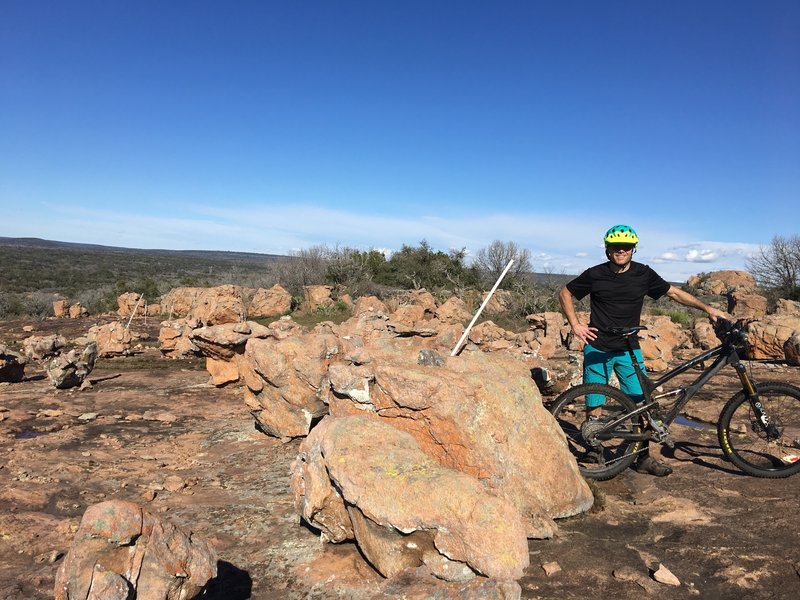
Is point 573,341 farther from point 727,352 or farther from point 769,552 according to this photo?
point 769,552

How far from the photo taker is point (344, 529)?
11.6 feet

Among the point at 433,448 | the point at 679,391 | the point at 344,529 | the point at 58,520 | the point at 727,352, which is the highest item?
the point at 727,352

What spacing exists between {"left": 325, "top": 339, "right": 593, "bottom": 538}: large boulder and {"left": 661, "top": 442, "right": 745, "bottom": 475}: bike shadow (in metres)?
1.59

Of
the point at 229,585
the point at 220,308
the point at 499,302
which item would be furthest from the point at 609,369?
the point at 499,302

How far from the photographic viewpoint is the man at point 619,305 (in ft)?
15.1

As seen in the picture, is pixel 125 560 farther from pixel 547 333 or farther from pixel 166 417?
pixel 547 333

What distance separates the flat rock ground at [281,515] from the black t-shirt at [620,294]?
1228mm

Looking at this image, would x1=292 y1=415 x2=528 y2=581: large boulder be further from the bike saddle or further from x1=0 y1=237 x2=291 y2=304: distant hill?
x1=0 y1=237 x2=291 y2=304: distant hill

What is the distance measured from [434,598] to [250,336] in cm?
686

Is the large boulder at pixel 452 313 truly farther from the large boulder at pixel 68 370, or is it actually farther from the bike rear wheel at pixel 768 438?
the bike rear wheel at pixel 768 438

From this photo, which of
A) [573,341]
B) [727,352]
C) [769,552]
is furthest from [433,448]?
[573,341]

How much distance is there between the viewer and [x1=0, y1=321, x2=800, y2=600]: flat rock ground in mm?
3127

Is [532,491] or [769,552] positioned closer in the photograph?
[769,552]

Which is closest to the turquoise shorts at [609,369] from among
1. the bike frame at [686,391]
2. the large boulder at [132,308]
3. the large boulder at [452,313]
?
the bike frame at [686,391]
